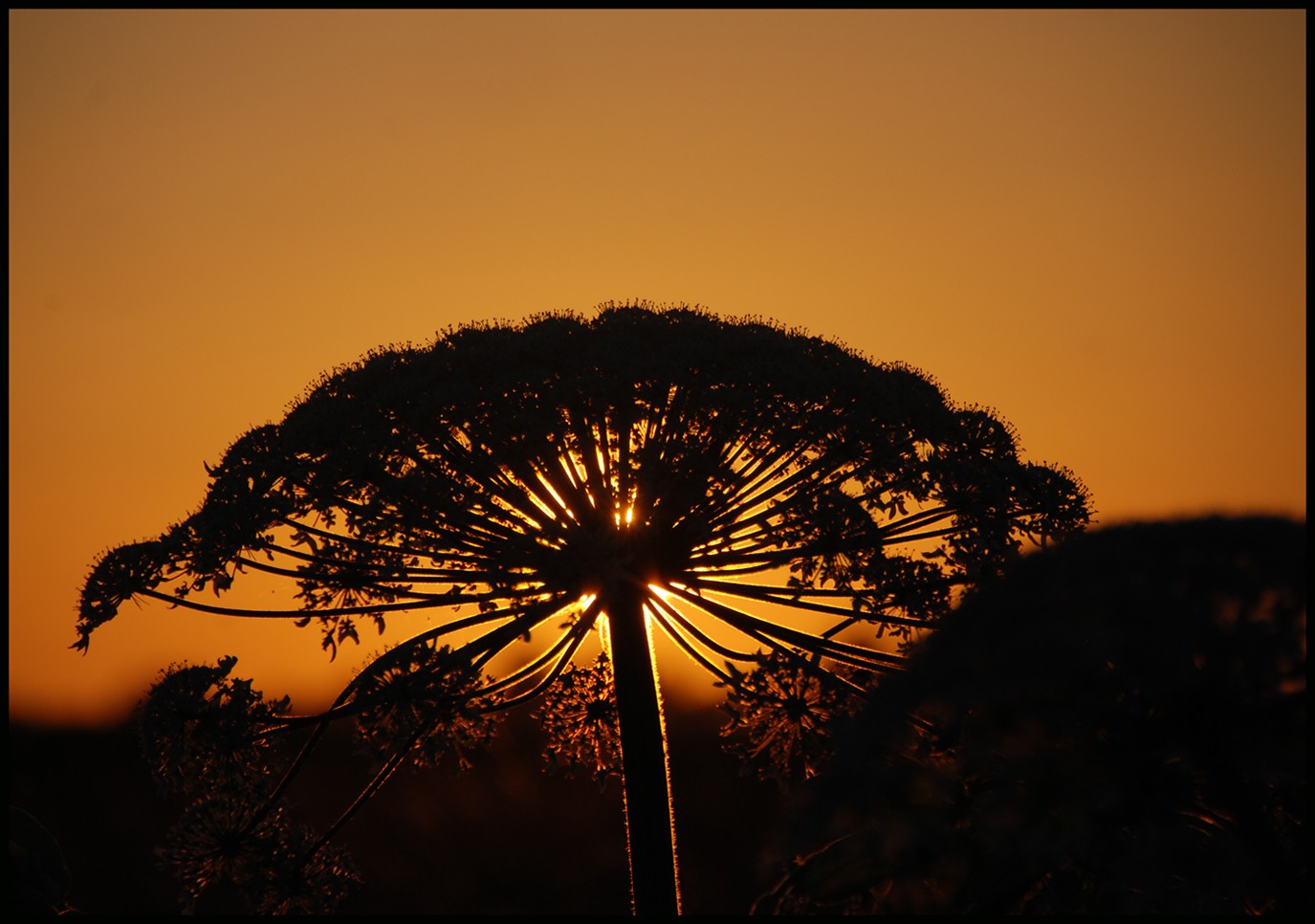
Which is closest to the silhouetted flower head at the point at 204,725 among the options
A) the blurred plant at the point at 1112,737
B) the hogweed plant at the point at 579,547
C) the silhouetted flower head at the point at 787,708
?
the hogweed plant at the point at 579,547

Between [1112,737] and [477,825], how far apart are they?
39083mm

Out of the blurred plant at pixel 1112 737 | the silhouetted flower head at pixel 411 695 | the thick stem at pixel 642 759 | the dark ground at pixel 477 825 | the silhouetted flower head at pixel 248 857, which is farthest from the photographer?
the dark ground at pixel 477 825

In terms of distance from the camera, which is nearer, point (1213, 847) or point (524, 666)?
point (1213, 847)

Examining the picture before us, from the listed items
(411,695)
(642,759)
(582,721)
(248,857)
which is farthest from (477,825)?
(411,695)

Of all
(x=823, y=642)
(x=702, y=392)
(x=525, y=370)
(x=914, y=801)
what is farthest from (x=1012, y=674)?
(x=525, y=370)

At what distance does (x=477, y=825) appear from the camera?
4584 cm

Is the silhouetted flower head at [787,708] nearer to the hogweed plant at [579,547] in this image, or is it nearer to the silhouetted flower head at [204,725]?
the hogweed plant at [579,547]

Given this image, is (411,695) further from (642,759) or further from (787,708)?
(787,708)

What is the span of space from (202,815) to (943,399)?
10.1m

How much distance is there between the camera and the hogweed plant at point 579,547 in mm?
14398

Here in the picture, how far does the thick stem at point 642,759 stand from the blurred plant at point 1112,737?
16.7 feet

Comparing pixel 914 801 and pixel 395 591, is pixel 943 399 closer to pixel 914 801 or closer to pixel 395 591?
pixel 395 591

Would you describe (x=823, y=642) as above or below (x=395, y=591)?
below

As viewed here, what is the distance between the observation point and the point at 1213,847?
9.12 m
